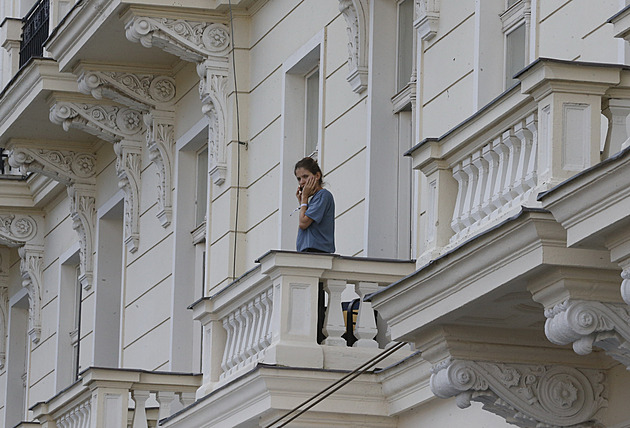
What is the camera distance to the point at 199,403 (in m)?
14.2

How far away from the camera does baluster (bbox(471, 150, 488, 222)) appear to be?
34.3 feet

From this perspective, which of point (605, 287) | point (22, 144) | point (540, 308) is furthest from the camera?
point (22, 144)

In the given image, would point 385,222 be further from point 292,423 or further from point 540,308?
point 540,308

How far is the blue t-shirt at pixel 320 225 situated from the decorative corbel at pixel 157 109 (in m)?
6.61

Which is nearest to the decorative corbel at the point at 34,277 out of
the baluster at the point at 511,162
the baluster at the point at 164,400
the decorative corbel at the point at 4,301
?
the decorative corbel at the point at 4,301

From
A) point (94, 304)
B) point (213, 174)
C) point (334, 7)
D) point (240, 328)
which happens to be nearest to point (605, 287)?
point (240, 328)

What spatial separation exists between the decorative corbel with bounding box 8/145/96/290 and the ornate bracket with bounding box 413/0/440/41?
31.5 ft

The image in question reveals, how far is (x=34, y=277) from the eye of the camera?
2562cm

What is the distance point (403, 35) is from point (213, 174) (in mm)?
3433

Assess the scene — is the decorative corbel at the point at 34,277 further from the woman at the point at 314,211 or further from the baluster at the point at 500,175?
the baluster at the point at 500,175

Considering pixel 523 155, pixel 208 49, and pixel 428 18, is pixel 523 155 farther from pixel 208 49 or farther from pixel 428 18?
pixel 208 49

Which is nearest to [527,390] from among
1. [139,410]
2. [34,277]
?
[139,410]

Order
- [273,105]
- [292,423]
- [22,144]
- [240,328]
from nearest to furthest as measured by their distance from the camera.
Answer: [292,423] → [240,328] → [273,105] → [22,144]

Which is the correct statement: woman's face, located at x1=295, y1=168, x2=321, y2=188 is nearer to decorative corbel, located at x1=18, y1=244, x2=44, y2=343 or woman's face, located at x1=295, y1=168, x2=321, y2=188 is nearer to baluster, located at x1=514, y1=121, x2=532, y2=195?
baluster, located at x1=514, y1=121, x2=532, y2=195
